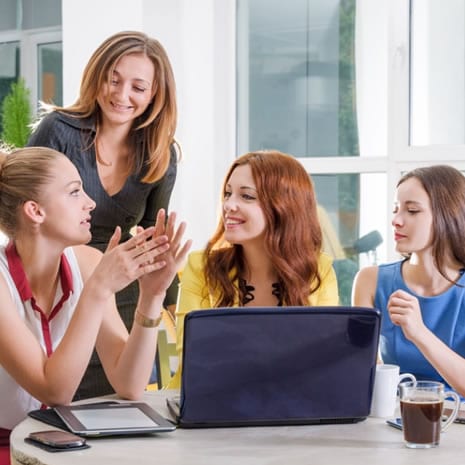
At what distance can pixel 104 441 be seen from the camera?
1.52m

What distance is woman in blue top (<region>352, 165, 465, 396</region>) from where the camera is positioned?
229 centimetres

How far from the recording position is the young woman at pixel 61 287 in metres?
1.84

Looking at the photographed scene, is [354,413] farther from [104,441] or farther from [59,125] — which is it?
[59,125]

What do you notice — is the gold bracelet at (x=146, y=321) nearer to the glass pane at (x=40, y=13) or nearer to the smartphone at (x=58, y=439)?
the smartphone at (x=58, y=439)

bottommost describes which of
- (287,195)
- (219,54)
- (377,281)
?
(377,281)

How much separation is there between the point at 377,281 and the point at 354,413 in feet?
2.50

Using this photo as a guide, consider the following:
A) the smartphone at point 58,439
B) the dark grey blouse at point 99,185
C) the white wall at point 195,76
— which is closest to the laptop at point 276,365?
the smartphone at point 58,439

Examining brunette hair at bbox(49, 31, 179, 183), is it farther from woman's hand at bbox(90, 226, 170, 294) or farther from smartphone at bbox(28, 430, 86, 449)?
smartphone at bbox(28, 430, 86, 449)

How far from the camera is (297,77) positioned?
4.57 meters

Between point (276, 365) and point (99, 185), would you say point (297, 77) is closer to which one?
point (99, 185)

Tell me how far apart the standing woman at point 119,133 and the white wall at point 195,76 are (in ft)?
5.23

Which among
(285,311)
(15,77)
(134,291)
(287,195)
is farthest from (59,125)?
(15,77)

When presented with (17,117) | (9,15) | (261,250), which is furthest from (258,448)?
(9,15)

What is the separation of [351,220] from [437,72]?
0.77m
